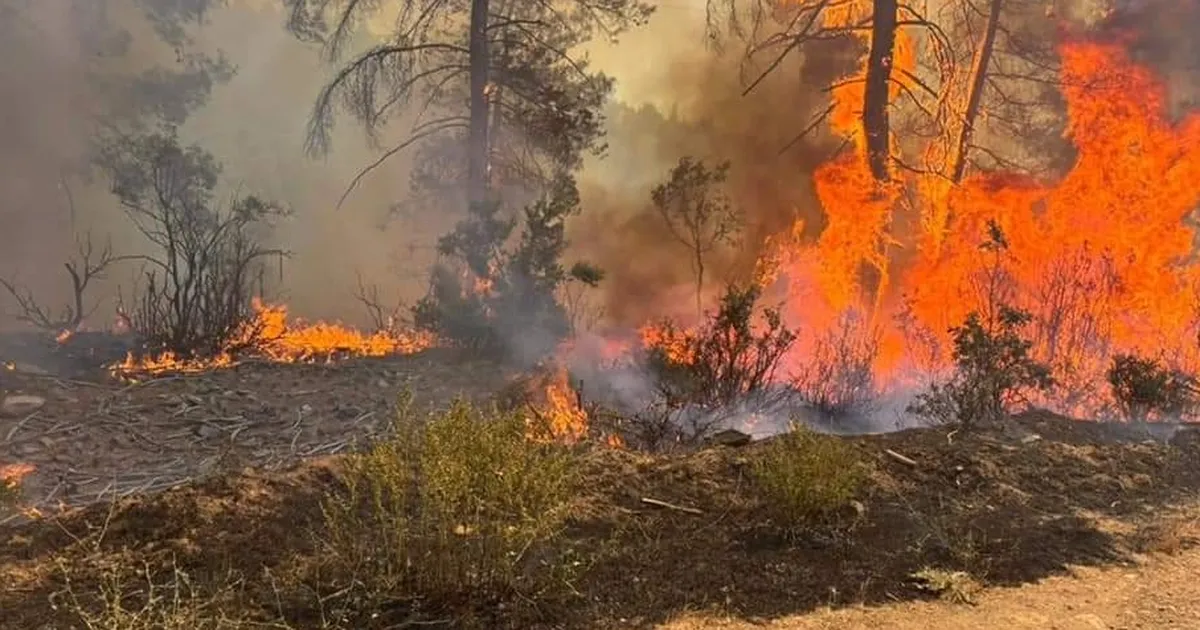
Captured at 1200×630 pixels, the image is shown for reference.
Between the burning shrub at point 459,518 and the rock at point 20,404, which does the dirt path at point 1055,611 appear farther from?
the rock at point 20,404

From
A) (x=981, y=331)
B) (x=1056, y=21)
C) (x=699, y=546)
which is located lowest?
(x=699, y=546)

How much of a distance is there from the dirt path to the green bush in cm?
76

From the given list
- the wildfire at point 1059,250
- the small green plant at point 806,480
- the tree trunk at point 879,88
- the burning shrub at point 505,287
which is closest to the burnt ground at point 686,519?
the small green plant at point 806,480

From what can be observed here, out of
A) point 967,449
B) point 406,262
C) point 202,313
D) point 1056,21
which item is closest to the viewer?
point 967,449

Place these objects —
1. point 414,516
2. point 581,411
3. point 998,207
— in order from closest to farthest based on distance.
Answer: point 414,516
point 581,411
point 998,207

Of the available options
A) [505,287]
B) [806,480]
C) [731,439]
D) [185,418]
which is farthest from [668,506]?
[505,287]

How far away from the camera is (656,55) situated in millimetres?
14625

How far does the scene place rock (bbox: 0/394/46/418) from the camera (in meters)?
7.59

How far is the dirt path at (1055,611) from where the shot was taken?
3.85 m

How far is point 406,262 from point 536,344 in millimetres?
5572

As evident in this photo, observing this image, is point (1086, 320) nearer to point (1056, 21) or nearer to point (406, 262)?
point (1056, 21)

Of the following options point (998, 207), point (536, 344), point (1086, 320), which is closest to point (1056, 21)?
point (998, 207)

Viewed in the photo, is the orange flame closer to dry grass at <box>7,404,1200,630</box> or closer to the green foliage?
dry grass at <box>7,404,1200,630</box>

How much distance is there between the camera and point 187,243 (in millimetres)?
10477
